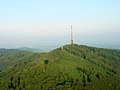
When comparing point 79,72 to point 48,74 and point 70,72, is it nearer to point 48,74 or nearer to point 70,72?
point 70,72

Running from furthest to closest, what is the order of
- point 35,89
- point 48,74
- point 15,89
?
point 48,74, point 15,89, point 35,89

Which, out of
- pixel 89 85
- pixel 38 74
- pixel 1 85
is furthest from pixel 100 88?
pixel 1 85

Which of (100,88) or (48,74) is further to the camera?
(48,74)

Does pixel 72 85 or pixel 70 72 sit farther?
pixel 70 72

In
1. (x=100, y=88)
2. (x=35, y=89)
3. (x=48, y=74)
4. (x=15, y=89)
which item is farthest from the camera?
(x=48, y=74)

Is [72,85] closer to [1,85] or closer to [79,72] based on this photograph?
[79,72]

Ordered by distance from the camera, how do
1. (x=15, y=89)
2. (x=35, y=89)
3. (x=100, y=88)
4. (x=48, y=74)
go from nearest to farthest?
(x=100, y=88), (x=35, y=89), (x=15, y=89), (x=48, y=74)

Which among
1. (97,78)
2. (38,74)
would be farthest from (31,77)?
(97,78)

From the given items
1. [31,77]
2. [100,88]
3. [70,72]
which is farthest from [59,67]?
[100,88]
